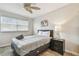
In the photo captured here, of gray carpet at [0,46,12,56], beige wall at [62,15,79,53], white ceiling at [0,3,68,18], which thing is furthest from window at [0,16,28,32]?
beige wall at [62,15,79,53]

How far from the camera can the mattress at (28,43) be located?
4.77 feet

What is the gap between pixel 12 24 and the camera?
1.60 meters

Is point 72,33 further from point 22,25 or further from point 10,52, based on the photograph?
point 10,52

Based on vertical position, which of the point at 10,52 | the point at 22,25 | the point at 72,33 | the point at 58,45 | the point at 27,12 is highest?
Result: the point at 27,12

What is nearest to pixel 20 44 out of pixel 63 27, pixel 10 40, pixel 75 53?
pixel 10 40

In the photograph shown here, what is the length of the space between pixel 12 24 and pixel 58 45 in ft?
3.22

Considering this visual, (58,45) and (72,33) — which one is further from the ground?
(72,33)

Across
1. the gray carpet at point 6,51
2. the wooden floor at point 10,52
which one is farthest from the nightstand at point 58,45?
the gray carpet at point 6,51

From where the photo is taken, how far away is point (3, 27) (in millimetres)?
1505

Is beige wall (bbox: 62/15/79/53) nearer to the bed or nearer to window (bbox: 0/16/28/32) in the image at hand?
the bed

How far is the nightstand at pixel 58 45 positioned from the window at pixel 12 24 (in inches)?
23.8

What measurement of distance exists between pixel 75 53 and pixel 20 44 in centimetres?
107

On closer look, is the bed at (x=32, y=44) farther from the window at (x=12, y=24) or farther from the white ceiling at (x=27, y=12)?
the white ceiling at (x=27, y=12)

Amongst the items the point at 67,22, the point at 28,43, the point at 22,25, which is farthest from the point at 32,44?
the point at 67,22
